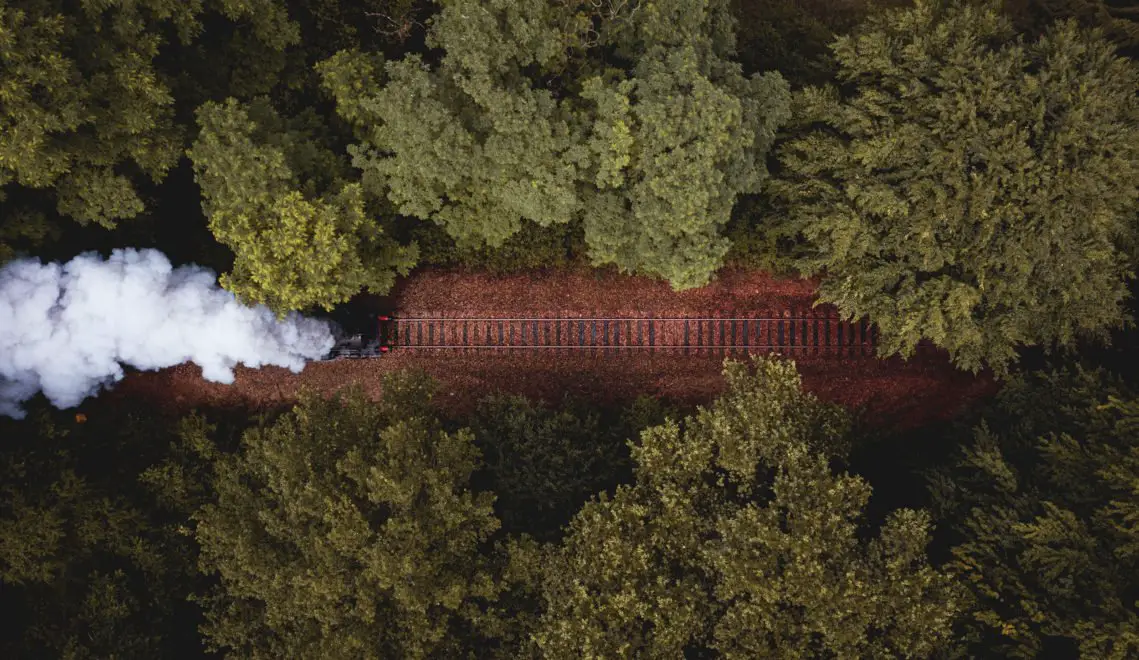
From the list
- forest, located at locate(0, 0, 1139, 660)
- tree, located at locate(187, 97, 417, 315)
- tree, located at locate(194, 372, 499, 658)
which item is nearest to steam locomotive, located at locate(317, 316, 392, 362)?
forest, located at locate(0, 0, 1139, 660)

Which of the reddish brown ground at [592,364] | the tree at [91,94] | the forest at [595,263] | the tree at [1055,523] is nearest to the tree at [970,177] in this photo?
the forest at [595,263]

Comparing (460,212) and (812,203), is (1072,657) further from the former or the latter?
(460,212)

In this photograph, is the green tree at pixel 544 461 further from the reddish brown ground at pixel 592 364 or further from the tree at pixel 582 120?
the tree at pixel 582 120

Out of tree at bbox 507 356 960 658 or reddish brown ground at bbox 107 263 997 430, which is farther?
reddish brown ground at bbox 107 263 997 430

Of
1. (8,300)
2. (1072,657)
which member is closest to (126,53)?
(8,300)

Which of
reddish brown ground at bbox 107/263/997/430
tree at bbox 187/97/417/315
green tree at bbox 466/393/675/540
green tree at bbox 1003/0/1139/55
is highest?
green tree at bbox 1003/0/1139/55

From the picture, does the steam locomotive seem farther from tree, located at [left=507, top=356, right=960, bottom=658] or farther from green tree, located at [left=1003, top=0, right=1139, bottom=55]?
green tree, located at [left=1003, top=0, right=1139, bottom=55]

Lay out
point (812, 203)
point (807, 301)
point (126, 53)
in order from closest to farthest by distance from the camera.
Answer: point (126, 53) → point (812, 203) → point (807, 301)
